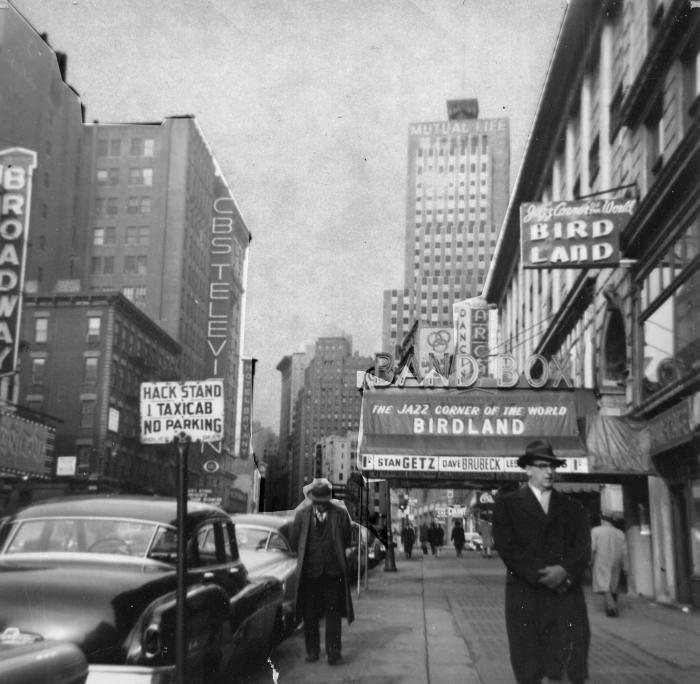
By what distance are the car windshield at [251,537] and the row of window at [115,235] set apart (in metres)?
55.3

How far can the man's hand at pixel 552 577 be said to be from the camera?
576 cm

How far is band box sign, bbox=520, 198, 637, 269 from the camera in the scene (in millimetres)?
18348

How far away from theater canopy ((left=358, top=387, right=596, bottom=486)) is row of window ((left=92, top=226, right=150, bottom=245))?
47598mm

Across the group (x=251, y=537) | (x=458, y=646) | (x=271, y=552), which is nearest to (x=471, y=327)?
(x=251, y=537)

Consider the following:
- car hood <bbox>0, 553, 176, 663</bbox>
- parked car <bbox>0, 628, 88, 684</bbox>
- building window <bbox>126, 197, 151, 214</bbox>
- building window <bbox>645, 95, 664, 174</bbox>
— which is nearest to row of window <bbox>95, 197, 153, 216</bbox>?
building window <bbox>126, 197, 151, 214</bbox>

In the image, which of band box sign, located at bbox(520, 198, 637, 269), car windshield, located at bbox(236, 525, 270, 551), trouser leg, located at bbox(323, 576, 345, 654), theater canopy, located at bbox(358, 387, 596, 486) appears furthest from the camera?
theater canopy, located at bbox(358, 387, 596, 486)

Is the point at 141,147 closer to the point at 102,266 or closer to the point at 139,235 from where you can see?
the point at 139,235

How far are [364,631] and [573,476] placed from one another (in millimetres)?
10333

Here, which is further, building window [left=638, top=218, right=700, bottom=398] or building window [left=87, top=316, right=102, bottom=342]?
building window [left=87, top=316, right=102, bottom=342]

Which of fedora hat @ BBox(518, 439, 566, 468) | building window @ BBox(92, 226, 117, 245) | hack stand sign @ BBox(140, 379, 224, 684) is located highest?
building window @ BBox(92, 226, 117, 245)

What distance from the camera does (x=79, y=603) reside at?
542 centimetres

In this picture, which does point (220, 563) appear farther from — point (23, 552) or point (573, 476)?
point (573, 476)

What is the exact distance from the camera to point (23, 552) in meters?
6.48

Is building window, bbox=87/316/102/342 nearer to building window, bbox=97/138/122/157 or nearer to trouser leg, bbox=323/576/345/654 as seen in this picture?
building window, bbox=97/138/122/157
